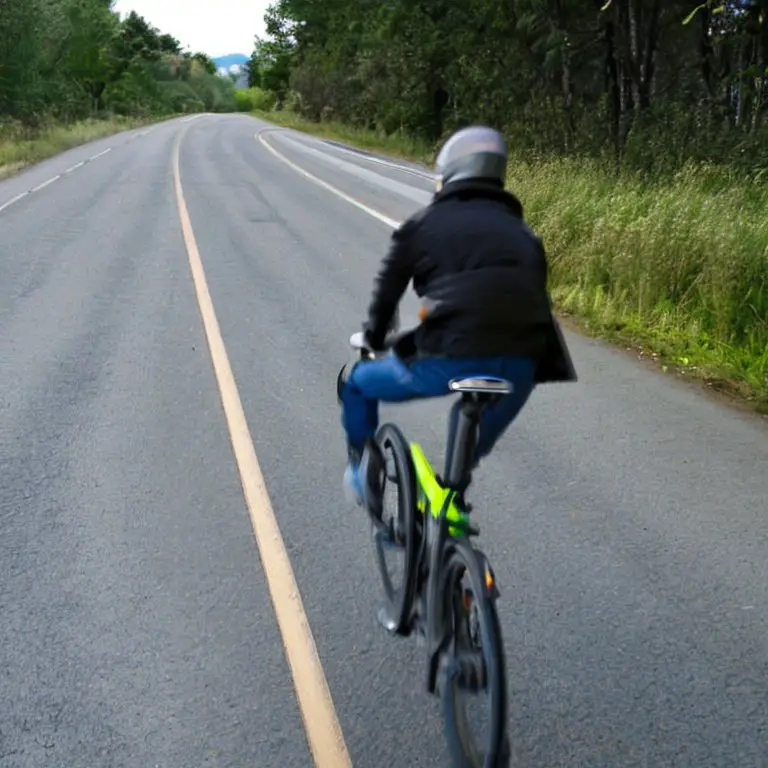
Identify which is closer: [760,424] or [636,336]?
[760,424]

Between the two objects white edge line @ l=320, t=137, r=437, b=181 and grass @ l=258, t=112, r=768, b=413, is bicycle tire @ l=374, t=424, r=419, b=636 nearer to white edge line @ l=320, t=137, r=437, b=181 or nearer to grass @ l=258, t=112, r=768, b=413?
grass @ l=258, t=112, r=768, b=413

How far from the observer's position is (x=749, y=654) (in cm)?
362

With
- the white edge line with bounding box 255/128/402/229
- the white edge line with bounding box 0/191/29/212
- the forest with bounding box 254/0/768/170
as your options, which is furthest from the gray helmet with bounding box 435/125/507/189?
the white edge line with bounding box 0/191/29/212

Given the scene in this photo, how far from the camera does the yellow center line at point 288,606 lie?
3.12 m

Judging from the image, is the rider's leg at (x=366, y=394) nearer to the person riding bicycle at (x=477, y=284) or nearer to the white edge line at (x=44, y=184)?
the person riding bicycle at (x=477, y=284)

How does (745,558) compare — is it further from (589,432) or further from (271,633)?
(271,633)

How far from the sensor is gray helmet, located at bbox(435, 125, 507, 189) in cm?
296

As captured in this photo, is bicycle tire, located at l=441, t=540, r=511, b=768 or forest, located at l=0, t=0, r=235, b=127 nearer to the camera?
bicycle tire, located at l=441, t=540, r=511, b=768

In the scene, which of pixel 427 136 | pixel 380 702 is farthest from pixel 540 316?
pixel 427 136

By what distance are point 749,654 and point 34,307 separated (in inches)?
330

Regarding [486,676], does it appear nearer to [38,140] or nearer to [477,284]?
[477,284]

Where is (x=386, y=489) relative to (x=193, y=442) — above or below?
above

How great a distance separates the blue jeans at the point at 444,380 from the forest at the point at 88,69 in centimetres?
4133

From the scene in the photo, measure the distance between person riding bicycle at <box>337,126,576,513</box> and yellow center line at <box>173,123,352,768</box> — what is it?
39.6 inches
